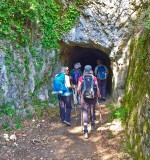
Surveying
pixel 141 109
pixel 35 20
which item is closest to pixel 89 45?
pixel 35 20

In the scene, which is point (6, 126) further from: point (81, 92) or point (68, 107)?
point (81, 92)

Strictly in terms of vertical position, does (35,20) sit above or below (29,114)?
above

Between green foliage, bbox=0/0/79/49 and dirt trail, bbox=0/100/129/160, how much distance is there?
301cm

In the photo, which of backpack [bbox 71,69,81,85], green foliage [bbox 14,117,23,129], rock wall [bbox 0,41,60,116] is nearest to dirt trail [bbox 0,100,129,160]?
green foliage [bbox 14,117,23,129]

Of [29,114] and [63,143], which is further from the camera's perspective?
[29,114]

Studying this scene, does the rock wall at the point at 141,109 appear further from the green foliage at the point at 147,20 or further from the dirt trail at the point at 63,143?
the dirt trail at the point at 63,143

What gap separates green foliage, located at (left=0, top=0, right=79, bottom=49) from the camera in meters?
8.70

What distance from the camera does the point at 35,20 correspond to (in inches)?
375

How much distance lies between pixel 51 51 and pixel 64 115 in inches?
118

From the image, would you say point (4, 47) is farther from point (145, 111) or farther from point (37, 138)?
point (145, 111)

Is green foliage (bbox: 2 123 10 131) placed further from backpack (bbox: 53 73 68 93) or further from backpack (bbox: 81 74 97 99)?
backpack (bbox: 81 74 97 99)

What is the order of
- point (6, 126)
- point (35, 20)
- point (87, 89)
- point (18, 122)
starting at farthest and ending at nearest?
Result: point (35, 20) < point (18, 122) < point (6, 126) < point (87, 89)

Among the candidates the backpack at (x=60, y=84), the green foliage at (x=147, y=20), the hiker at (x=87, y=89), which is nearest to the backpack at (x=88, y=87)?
the hiker at (x=87, y=89)

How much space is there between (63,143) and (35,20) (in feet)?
14.9
